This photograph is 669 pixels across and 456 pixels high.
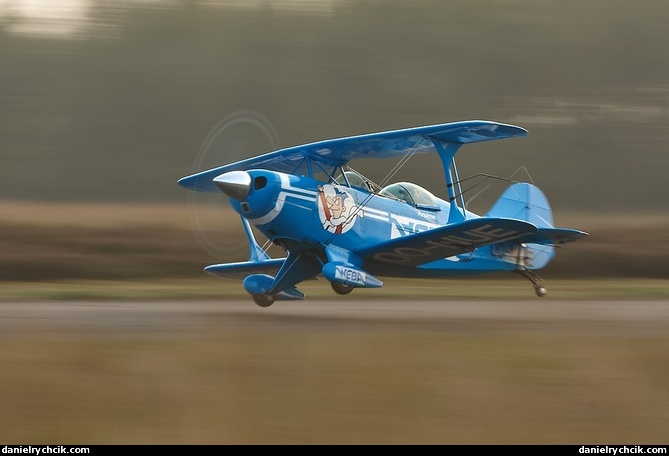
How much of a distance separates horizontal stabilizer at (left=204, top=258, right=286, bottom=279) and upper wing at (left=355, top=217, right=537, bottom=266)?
2.10 m

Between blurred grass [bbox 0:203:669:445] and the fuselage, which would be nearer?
blurred grass [bbox 0:203:669:445]

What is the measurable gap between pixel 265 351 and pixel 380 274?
4.87 meters

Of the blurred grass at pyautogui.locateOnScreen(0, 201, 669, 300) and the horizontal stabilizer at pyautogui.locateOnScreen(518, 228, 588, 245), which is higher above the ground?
the blurred grass at pyautogui.locateOnScreen(0, 201, 669, 300)

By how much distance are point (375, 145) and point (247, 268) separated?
133 inches

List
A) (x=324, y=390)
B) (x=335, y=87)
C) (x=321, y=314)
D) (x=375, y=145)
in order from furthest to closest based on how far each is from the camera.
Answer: (x=335, y=87), (x=321, y=314), (x=375, y=145), (x=324, y=390)

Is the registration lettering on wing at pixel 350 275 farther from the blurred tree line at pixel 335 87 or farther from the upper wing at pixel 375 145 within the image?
the blurred tree line at pixel 335 87

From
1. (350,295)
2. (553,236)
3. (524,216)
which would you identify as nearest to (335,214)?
(553,236)

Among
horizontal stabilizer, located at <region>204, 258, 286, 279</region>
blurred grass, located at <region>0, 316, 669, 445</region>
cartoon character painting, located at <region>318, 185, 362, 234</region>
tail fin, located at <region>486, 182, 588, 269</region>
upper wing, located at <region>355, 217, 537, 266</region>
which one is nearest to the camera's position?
blurred grass, located at <region>0, 316, 669, 445</region>

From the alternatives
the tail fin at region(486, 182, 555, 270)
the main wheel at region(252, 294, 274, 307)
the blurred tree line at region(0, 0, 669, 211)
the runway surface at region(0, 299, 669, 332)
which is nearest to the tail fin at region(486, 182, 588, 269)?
the tail fin at region(486, 182, 555, 270)

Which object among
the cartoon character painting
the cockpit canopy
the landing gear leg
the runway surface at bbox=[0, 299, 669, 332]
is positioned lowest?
the runway surface at bbox=[0, 299, 669, 332]

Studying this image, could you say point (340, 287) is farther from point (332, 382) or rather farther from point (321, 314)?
point (332, 382)

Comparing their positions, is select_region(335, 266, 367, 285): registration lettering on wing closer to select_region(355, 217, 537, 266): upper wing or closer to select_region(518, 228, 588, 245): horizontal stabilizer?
select_region(355, 217, 537, 266): upper wing

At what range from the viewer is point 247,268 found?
14.8 metres

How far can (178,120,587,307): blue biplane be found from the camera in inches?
477
